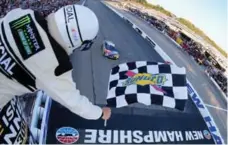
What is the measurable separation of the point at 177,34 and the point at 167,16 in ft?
5.13

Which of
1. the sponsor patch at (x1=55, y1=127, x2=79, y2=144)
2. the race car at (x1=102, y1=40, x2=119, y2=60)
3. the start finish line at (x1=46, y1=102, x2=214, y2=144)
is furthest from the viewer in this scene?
the race car at (x1=102, y1=40, x2=119, y2=60)

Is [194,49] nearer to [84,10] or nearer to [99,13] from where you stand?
[99,13]

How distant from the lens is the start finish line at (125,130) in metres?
6.20

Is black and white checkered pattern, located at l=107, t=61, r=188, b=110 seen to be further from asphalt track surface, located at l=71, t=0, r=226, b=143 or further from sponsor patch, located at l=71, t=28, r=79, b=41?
asphalt track surface, located at l=71, t=0, r=226, b=143

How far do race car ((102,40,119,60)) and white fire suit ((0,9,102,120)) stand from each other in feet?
33.5

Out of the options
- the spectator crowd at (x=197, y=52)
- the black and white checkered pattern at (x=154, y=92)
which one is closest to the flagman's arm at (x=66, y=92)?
the black and white checkered pattern at (x=154, y=92)

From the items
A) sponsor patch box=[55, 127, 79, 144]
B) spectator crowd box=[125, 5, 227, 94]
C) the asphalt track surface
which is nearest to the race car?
the asphalt track surface

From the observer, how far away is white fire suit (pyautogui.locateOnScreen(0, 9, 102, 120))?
182 centimetres

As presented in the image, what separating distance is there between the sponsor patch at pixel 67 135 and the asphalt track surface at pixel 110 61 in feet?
4.73

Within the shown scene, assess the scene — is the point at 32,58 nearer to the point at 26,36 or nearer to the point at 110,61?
the point at 26,36

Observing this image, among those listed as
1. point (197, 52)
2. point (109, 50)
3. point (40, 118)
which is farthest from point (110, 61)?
point (40, 118)

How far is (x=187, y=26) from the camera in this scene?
13453mm

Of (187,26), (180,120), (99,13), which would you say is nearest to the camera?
(180,120)

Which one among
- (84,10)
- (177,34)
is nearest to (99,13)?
(177,34)
